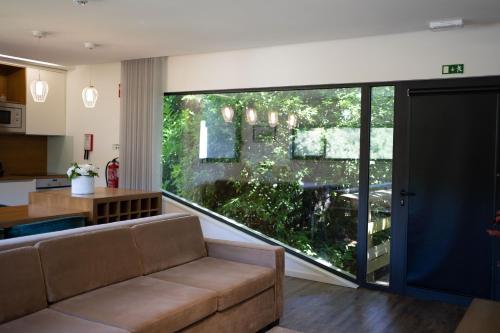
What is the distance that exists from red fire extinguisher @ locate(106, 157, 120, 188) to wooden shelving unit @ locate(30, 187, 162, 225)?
1.61 m

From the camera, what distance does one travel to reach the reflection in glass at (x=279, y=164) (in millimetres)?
4980

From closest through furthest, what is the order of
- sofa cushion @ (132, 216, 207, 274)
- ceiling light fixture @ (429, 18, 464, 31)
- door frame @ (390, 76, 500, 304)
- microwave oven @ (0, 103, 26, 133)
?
sofa cushion @ (132, 216, 207, 274) < ceiling light fixture @ (429, 18, 464, 31) < door frame @ (390, 76, 500, 304) < microwave oven @ (0, 103, 26, 133)

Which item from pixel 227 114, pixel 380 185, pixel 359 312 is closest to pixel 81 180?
pixel 227 114

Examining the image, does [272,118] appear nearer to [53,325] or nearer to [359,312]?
[359,312]

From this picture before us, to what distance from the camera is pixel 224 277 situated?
11.0 ft

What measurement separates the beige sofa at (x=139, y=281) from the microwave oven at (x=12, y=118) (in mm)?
3624

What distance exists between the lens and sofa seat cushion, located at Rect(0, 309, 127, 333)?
2303mm

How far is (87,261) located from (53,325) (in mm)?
629

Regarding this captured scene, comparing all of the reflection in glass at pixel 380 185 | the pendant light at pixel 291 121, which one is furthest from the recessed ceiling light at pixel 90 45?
the reflection in glass at pixel 380 185

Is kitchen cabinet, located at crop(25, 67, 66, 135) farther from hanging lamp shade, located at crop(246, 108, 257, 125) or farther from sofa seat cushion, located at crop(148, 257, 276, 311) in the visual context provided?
sofa seat cushion, located at crop(148, 257, 276, 311)

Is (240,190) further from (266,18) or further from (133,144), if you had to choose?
(266,18)

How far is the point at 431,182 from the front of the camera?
4504 mm

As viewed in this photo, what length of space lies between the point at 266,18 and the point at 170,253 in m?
2.16

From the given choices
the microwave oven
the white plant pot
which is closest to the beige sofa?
the white plant pot
